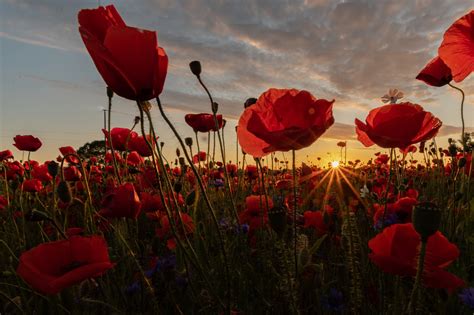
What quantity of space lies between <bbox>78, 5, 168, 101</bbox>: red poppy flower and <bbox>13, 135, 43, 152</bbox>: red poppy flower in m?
4.00

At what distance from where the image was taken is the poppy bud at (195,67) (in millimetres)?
1867

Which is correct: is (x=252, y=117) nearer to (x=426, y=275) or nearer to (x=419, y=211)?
(x=419, y=211)

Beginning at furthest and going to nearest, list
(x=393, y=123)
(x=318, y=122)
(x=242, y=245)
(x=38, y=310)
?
(x=242, y=245)
(x=38, y=310)
(x=393, y=123)
(x=318, y=122)

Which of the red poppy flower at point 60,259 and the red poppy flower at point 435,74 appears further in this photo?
the red poppy flower at point 435,74

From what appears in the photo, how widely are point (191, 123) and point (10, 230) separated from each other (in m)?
1.99

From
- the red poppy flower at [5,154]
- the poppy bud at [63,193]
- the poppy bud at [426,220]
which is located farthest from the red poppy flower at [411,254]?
the red poppy flower at [5,154]

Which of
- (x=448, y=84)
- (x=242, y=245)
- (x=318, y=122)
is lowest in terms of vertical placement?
(x=242, y=245)

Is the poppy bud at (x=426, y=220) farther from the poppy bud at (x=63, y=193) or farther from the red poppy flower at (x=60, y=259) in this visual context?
the poppy bud at (x=63, y=193)

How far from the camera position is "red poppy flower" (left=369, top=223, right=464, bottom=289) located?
46.2 inches

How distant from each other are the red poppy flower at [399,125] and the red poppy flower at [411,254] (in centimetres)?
37

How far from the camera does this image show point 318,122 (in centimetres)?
125

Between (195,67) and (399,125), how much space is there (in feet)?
3.04

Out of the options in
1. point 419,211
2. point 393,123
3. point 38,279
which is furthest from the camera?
point 393,123

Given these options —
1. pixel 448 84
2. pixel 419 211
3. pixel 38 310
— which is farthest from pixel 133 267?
pixel 448 84
